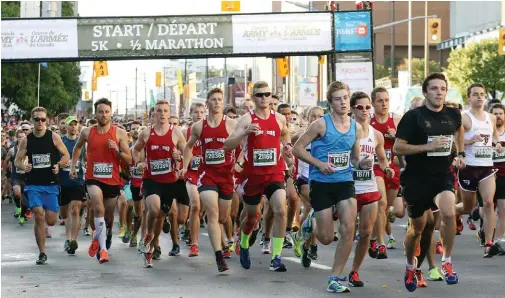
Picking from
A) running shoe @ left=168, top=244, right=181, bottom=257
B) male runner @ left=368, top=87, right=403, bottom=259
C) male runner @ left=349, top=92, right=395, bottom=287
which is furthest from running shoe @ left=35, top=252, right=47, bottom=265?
male runner @ left=349, top=92, right=395, bottom=287

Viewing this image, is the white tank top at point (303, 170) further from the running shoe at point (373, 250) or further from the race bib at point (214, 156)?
the race bib at point (214, 156)

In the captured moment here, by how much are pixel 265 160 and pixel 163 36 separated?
1997 centimetres

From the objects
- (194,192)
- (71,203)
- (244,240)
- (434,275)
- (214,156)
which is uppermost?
(214,156)

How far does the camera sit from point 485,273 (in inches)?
481

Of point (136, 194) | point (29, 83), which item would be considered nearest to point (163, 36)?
point (136, 194)

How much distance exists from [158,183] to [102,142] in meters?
0.97

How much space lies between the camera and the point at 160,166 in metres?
14.4

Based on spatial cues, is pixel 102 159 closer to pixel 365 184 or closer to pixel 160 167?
pixel 160 167

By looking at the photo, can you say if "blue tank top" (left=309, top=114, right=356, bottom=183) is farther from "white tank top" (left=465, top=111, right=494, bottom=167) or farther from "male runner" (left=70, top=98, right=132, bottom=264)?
"male runner" (left=70, top=98, right=132, bottom=264)

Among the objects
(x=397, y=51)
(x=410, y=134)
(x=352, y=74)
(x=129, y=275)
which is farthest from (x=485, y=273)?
(x=397, y=51)

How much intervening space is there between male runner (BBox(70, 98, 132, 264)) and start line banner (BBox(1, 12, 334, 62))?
17538 millimetres

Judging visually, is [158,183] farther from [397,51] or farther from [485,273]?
[397,51]

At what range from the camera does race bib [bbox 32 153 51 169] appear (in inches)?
594

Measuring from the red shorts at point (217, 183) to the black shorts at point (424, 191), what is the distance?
9.99 feet
